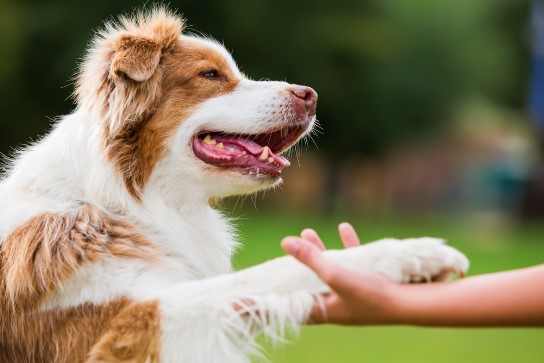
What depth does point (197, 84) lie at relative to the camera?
4500 mm

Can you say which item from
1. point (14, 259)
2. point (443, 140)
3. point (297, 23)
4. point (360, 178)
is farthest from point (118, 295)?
point (443, 140)

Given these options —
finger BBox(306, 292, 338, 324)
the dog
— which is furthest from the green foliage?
finger BBox(306, 292, 338, 324)

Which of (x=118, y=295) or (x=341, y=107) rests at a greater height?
(x=341, y=107)

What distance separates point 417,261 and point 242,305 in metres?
0.73

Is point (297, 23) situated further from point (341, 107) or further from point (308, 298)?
point (308, 298)

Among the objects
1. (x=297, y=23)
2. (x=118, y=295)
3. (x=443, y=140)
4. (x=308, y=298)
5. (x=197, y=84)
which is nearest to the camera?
(x=308, y=298)

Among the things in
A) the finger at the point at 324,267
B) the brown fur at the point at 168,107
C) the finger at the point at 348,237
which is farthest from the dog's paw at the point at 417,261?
the brown fur at the point at 168,107

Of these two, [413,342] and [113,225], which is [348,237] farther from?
[413,342]

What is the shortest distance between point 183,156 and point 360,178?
32897 mm

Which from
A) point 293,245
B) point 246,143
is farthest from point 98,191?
point 293,245

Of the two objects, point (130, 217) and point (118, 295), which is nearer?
point (118, 295)

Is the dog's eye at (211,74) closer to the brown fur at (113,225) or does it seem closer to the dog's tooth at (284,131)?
the brown fur at (113,225)

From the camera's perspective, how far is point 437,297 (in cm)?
306

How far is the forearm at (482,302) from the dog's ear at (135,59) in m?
1.84
